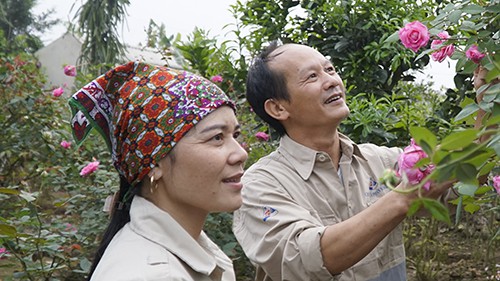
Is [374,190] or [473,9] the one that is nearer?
[473,9]

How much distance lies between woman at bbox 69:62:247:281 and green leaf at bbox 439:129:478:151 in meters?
0.90

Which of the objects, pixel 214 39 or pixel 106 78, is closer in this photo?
pixel 106 78

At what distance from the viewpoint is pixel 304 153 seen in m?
2.33

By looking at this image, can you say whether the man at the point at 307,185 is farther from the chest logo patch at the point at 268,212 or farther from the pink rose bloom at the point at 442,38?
the pink rose bloom at the point at 442,38

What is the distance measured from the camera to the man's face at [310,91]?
2307mm

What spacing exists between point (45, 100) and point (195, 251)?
381 centimetres

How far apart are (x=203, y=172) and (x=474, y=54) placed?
2.53ft

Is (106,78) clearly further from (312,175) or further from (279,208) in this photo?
(312,175)

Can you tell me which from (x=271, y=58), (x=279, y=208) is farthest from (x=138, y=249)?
(x=271, y=58)

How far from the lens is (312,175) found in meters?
2.31

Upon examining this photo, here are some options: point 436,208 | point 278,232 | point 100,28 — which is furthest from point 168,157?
point 100,28

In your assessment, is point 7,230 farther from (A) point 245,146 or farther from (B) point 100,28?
(B) point 100,28

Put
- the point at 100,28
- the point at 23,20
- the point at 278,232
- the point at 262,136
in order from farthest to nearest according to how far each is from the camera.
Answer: the point at 23,20 → the point at 100,28 → the point at 262,136 → the point at 278,232

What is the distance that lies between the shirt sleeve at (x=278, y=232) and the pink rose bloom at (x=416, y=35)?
1.98 ft
